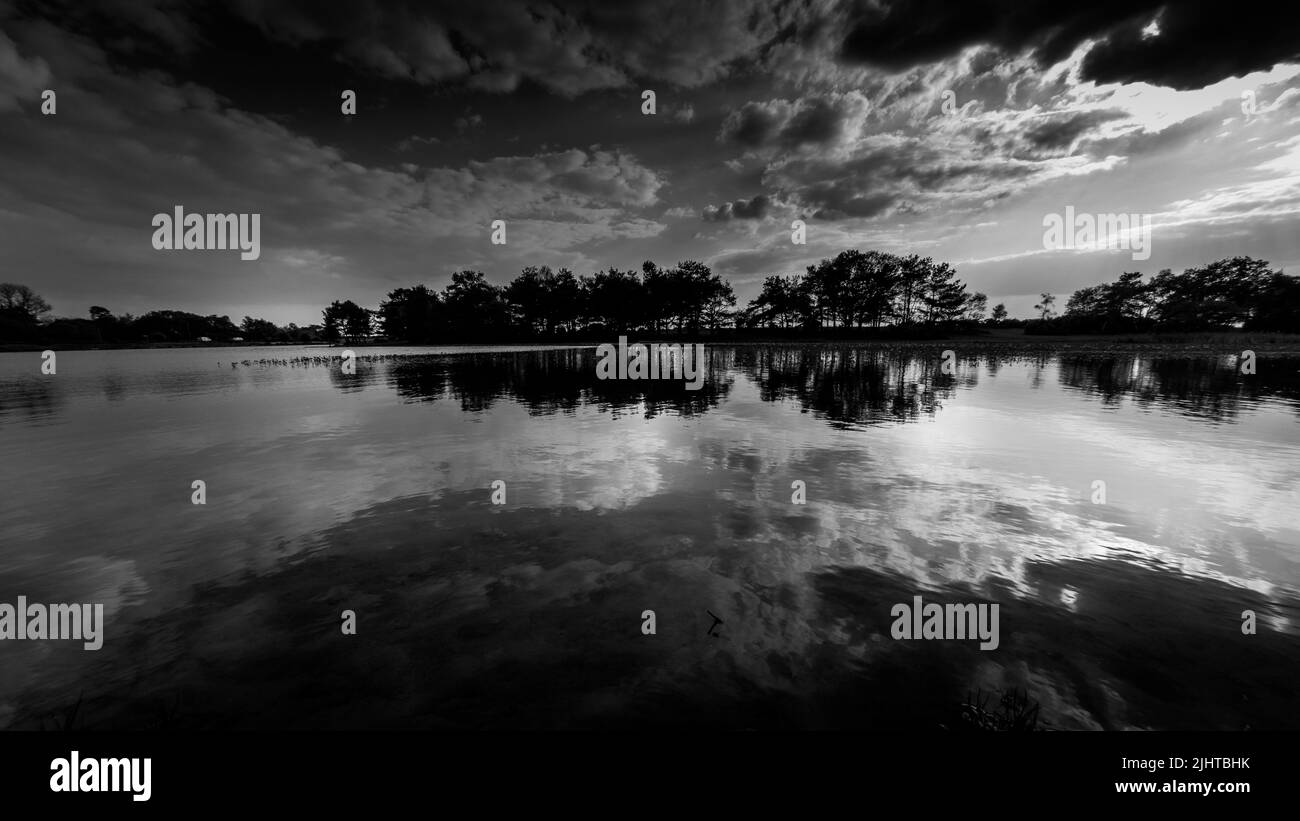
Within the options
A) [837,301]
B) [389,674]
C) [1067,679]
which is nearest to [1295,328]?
[837,301]

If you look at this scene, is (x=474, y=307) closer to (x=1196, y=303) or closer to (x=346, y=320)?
(x=346, y=320)

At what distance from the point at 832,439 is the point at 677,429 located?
5292 mm

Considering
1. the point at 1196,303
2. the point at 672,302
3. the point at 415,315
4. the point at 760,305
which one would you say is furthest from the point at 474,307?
the point at 1196,303

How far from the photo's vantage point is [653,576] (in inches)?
255

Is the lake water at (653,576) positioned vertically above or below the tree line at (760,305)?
below

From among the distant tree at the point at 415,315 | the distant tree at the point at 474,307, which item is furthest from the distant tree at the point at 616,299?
the distant tree at the point at 415,315

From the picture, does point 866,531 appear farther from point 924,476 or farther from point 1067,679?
point 924,476

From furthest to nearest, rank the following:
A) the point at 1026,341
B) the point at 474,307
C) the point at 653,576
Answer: the point at 474,307 → the point at 1026,341 → the point at 653,576

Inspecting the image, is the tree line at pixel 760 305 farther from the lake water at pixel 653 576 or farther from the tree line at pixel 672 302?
the lake water at pixel 653 576

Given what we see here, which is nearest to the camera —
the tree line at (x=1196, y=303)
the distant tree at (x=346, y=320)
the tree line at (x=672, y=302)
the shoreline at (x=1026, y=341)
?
the shoreline at (x=1026, y=341)

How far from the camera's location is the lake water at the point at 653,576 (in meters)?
4.19

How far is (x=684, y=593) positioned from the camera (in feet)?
19.8

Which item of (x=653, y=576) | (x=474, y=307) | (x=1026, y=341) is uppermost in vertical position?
(x=474, y=307)

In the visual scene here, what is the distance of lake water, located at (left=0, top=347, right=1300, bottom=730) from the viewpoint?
4.19 meters
